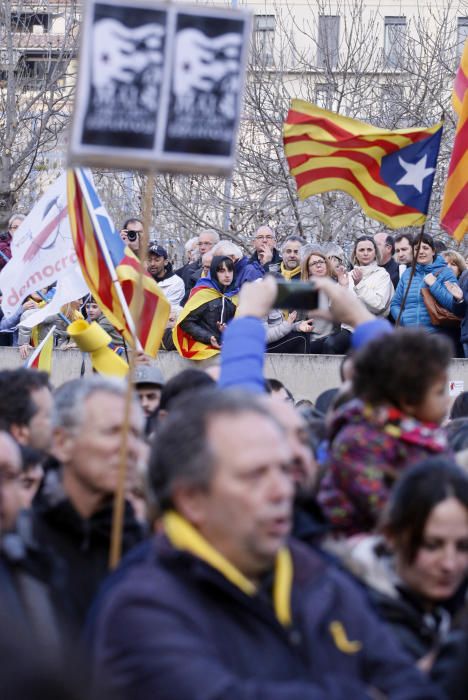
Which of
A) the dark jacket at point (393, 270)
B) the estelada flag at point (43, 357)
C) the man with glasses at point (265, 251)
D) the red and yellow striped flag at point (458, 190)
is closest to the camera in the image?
the red and yellow striped flag at point (458, 190)

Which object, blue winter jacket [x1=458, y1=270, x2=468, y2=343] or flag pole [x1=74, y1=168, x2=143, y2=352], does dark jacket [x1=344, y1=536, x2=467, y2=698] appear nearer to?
flag pole [x1=74, y1=168, x2=143, y2=352]

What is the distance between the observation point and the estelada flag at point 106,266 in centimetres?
917

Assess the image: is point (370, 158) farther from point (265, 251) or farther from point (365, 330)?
point (265, 251)

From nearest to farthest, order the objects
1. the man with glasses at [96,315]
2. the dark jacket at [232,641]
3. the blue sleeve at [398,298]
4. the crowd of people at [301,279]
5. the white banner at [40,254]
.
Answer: the dark jacket at [232,641], the white banner at [40,254], the crowd of people at [301,279], the blue sleeve at [398,298], the man with glasses at [96,315]

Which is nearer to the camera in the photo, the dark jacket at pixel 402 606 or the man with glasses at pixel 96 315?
the dark jacket at pixel 402 606

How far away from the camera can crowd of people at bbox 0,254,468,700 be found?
291cm

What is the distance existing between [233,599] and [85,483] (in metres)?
1.31

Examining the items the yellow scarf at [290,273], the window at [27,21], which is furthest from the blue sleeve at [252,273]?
the window at [27,21]

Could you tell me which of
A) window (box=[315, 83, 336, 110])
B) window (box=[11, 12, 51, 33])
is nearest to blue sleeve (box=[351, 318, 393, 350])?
window (box=[11, 12, 51, 33])

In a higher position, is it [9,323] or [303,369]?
[9,323]

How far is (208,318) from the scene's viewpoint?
40.7 feet

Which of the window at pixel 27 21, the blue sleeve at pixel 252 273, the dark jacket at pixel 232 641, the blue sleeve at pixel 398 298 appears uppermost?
the window at pixel 27 21

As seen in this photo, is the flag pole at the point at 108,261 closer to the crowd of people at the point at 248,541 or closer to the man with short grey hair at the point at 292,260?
the crowd of people at the point at 248,541

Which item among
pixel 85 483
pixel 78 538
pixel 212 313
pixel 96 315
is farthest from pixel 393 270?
pixel 78 538
